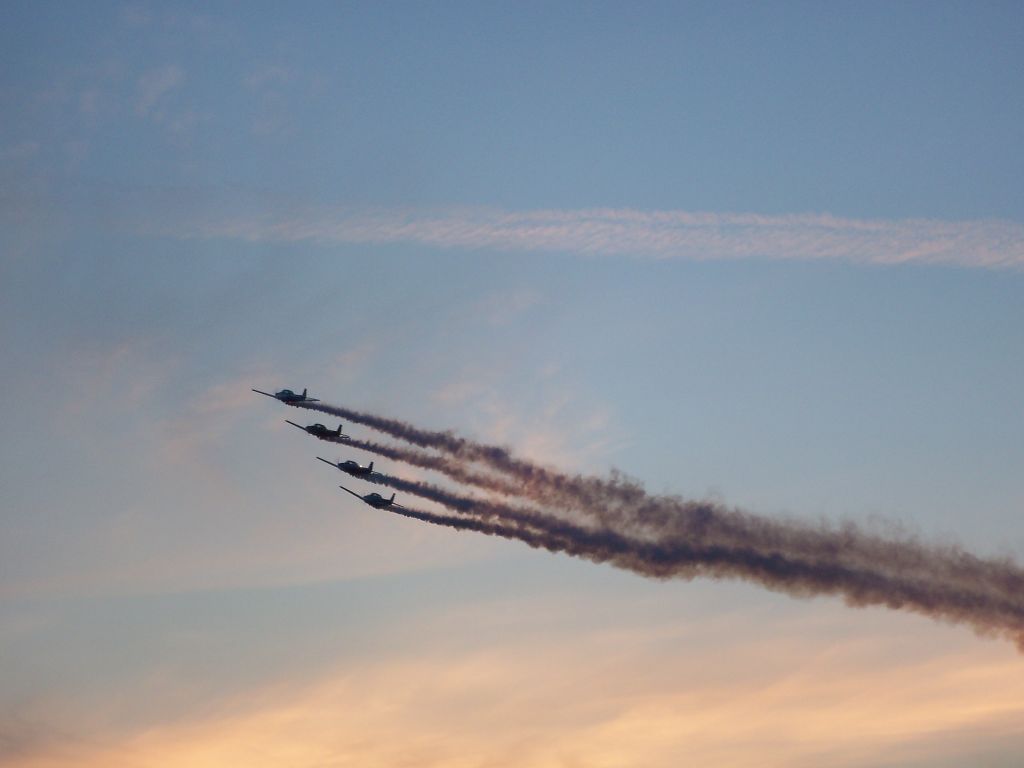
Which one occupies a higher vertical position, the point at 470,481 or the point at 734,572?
the point at 470,481

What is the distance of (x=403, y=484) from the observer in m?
93.5

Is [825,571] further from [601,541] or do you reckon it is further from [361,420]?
[361,420]

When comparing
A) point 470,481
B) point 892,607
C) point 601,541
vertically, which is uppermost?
point 470,481

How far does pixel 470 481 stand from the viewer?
309ft

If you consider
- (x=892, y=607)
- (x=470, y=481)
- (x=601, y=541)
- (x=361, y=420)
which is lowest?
(x=892, y=607)

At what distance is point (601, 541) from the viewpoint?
308 ft

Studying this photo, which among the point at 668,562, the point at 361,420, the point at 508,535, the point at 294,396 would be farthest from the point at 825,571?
the point at 294,396

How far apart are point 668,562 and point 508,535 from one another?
52.8 ft

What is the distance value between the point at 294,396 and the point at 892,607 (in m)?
62.8

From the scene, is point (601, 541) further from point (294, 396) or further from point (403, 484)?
point (294, 396)

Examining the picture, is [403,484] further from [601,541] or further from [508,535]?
[601,541]

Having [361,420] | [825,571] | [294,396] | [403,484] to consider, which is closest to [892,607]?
[825,571]

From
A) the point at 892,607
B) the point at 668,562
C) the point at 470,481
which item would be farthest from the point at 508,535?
the point at 892,607

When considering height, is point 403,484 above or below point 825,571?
above
